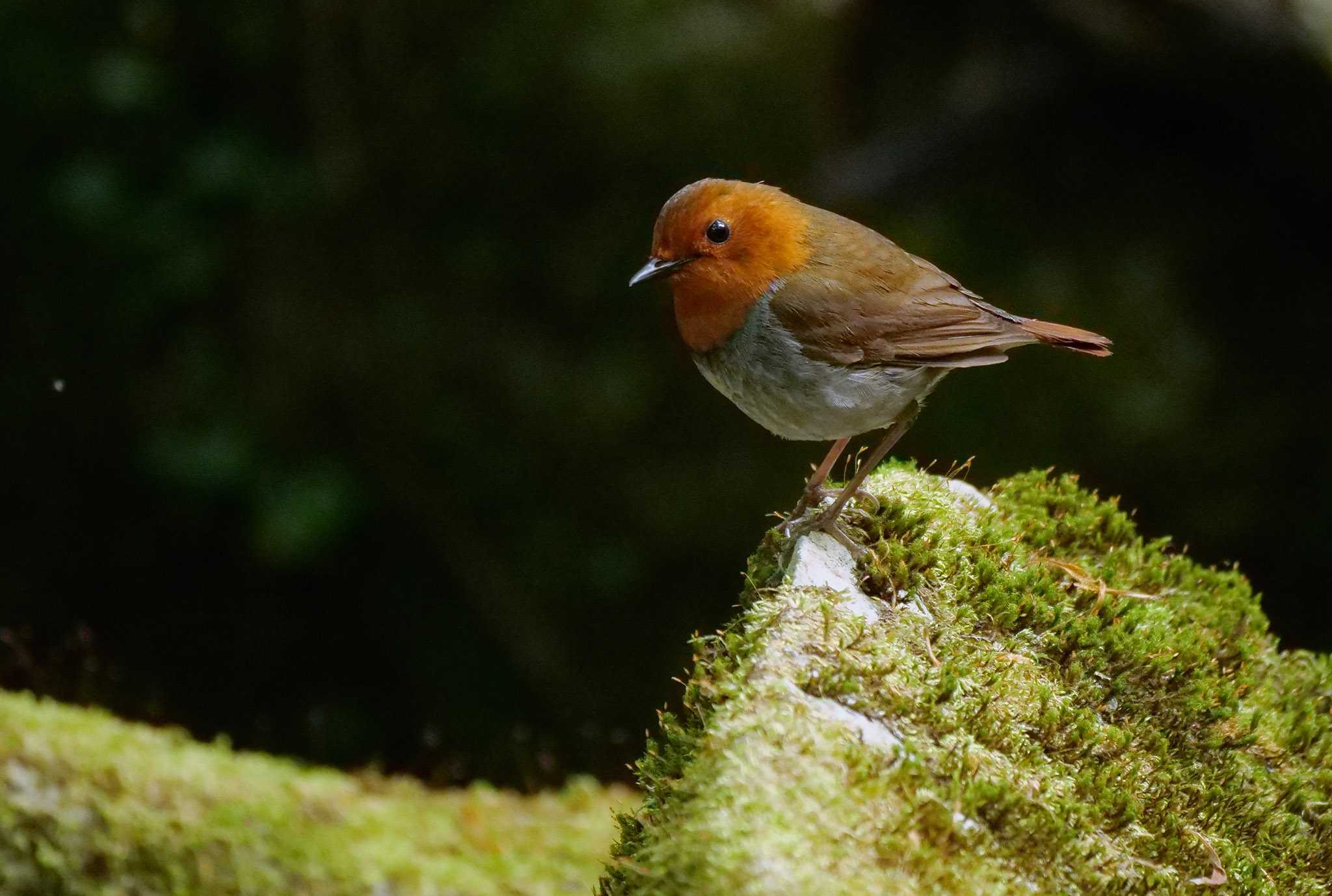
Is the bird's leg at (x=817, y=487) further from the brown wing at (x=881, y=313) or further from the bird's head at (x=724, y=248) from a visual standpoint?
the bird's head at (x=724, y=248)

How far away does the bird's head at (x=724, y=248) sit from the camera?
3107 millimetres

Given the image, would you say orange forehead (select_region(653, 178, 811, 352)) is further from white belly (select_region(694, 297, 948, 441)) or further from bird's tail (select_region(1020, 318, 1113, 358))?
bird's tail (select_region(1020, 318, 1113, 358))

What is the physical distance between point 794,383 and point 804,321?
159 millimetres

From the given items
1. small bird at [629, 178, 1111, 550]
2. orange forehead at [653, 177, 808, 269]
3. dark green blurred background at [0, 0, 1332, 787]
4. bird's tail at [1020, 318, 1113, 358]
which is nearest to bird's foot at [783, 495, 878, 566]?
small bird at [629, 178, 1111, 550]

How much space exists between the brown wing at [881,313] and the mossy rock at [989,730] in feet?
1.17

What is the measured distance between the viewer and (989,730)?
2.38 metres

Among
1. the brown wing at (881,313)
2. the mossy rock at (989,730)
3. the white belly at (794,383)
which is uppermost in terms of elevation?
the brown wing at (881,313)

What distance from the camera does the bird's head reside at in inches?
122

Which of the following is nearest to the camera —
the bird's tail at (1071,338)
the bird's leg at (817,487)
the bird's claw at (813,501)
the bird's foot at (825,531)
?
the bird's foot at (825,531)

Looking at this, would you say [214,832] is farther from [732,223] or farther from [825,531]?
[732,223]

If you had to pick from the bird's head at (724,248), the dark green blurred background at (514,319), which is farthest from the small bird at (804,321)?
the dark green blurred background at (514,319)

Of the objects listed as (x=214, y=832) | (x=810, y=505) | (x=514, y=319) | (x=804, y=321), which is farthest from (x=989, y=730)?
(x=514, y=319)

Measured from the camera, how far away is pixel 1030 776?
2.34 meters

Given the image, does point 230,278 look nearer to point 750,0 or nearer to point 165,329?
point 165,329
